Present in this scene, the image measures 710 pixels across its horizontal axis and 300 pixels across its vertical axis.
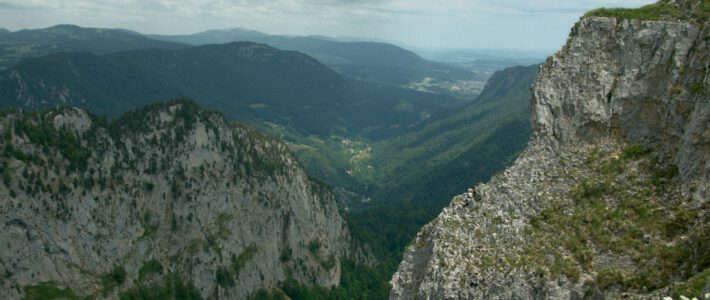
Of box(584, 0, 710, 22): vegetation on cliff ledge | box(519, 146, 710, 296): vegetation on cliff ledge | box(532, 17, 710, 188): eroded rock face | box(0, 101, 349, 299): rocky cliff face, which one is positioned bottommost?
Result: box(0, 101, 349, 299): rocky cliff face

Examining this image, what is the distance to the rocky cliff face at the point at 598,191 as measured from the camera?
30.0m

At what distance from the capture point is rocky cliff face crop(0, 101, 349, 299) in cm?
10012

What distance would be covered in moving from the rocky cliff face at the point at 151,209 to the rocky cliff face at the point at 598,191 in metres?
87.7

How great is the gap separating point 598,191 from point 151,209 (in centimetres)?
10913

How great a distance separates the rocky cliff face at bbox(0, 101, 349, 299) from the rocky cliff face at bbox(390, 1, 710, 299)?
8773 centimetres

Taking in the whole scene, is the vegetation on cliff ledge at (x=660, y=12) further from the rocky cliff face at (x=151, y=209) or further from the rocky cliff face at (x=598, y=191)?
the rocky cliff face at (x=151, y=209)

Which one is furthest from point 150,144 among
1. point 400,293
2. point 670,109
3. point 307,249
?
point 670,109

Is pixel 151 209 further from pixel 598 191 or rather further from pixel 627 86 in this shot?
pixel 627 86

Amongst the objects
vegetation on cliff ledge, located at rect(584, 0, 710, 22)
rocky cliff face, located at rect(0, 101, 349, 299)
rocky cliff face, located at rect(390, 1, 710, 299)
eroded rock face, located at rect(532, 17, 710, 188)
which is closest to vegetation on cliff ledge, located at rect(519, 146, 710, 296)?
rocky cliff face, located at rect(390, 1, 710, 299)

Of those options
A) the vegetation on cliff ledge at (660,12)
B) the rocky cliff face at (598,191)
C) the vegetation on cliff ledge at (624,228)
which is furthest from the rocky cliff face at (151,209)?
the vegetation on cliff ledge at (660,12)

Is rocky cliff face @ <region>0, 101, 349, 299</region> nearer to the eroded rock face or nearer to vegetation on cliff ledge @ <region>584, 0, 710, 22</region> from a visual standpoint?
the eroded rock face

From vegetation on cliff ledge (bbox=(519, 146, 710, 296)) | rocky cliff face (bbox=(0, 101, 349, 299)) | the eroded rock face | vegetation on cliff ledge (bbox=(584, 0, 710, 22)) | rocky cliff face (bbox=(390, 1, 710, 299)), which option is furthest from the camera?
rocky cliff face (bbox=(0, 101, 349, 299))

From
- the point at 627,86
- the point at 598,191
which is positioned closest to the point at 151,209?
the point at 598,191

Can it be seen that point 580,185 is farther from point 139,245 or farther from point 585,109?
point 139,245
